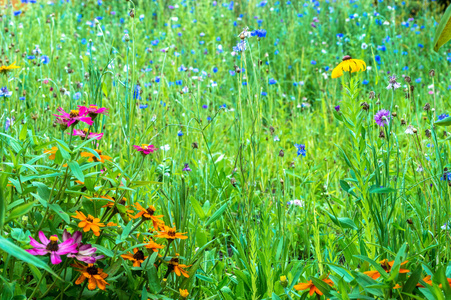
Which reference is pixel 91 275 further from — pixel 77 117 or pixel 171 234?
pixel 77 117

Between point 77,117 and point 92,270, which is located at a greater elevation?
point 77,117

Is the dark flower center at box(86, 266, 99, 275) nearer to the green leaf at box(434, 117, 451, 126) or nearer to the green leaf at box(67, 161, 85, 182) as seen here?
the green leaf at box(67, 161, 85, 182)

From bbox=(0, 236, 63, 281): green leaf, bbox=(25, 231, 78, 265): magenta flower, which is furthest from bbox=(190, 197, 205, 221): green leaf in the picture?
bbox=(0, 236, 63, 281): green leaf

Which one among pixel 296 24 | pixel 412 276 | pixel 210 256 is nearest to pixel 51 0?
pixel 296 24

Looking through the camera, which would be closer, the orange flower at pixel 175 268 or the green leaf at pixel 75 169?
the green leaf at pixel 75 169

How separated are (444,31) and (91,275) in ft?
3.00

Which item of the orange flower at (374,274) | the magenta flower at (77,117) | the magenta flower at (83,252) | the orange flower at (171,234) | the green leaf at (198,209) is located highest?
the magenta flower at (77,117)

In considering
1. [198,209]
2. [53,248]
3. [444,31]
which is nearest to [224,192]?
[198,209]

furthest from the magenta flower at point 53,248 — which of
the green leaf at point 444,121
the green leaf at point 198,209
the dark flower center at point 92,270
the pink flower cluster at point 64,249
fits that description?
the green leaf at point 444,121

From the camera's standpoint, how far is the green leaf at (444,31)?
0.90m

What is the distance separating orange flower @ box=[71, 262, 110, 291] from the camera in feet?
3.44

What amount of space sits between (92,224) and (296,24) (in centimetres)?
425

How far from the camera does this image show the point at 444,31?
0.96 metres

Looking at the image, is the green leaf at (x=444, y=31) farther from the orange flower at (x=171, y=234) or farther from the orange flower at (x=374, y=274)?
the orange flower at (x=171, y=234)
